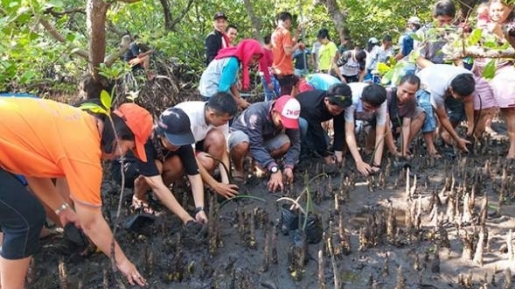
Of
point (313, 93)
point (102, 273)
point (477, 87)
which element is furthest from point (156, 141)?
point (477, 87)

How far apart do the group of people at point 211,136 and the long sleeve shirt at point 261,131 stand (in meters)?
0.01

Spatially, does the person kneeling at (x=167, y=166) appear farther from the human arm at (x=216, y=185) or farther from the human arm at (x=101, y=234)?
the human arm at (x=101, y=234)

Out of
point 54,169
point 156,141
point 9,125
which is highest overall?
point 9,125

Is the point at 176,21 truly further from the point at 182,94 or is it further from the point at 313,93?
the point at 313,93

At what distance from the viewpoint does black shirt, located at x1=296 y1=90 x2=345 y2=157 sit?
4.90 meters

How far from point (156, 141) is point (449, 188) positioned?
8.27 ft

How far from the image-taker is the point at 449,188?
4191 mm

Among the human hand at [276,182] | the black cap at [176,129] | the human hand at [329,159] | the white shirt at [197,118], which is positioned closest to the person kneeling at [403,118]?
the human hand at [329,159]

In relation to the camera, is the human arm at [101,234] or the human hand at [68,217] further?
the human hand at [68,217]

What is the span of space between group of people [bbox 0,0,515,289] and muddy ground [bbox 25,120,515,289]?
245 millimetres

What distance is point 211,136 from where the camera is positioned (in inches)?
166

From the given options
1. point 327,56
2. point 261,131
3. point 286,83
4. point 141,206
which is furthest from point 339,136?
point 327,56

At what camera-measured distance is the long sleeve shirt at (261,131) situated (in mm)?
4434

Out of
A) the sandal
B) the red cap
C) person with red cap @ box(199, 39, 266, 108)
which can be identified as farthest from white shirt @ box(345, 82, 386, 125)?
the sandal
